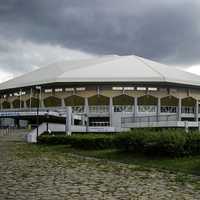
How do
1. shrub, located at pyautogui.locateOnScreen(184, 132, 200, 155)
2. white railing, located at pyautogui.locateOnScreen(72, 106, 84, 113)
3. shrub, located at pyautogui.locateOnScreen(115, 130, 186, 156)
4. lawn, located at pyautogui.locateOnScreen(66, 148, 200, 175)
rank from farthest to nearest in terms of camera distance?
1. white railing, located at pyautogui.locateOnScreen(72, 106, 84, 113)
2. shrub, located at pyautogui.locateOnScreen(184, 132, 200, 155)
3. shrub, located at pyautogui.locateOnScreen(115, 130, 186, 156)
4. lawn, located at pyautogui.locateOnScreen(66, 148, 200, 175)

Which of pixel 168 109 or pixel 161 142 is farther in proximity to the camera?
pixel 168 109

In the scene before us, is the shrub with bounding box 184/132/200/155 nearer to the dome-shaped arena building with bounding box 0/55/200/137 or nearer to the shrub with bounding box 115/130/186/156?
the shrub with bounding box 115/130/186/156

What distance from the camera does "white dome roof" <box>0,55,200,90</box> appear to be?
199ft

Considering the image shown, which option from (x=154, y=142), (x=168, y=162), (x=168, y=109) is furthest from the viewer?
(x=168, y=109)

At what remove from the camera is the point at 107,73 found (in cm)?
6328

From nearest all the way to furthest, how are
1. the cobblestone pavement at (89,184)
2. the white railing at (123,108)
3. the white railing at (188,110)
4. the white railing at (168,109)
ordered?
1. the cobblestone pavement at (89,184)
2. the white railing at (123,108)
3. the white railing at (168,109)
4. the white railing at (188,110)

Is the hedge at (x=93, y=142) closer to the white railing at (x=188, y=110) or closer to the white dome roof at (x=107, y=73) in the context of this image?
the white dome roof at (x=107, y=73)

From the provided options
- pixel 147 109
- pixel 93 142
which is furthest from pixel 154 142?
pixel 147 109

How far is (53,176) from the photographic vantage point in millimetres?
11008

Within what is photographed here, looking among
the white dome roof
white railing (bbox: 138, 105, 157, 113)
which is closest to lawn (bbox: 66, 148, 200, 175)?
the white dome roof

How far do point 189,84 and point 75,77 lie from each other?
17.7 meters

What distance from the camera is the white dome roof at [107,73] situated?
6069 centimetres

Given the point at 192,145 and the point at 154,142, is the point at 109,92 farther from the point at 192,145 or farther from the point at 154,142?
the point at 192,145

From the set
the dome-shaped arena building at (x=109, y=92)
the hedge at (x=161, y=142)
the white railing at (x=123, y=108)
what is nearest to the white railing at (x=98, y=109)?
the dome-shaped arena building at (x=109, y=92)
